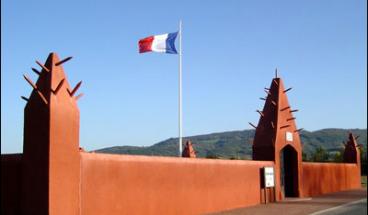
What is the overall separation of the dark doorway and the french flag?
27.4 feet

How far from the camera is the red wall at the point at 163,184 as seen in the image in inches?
604

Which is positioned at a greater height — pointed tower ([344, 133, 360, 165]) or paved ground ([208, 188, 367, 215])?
pointed tower ([344, 133, 360, 165])

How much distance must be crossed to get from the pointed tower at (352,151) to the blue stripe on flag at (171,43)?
25.1m

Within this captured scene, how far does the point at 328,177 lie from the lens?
37688 mm

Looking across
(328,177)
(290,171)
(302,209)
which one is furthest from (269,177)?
(328,177)

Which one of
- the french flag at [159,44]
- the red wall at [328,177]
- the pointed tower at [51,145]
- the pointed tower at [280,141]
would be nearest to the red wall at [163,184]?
the pointed tower at [51,145]

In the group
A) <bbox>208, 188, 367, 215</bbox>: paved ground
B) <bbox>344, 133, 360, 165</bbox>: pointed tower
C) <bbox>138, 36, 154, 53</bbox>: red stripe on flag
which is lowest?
<bbox>208, 188, 367, 215</bbox>: paved ground

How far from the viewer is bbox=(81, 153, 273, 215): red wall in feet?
50.4

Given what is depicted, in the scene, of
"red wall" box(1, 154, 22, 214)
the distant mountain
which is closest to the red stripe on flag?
"red wall" box(1, 154, 22, 214)

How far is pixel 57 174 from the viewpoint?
13.6 m

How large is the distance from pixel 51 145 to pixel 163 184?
19.5 feet

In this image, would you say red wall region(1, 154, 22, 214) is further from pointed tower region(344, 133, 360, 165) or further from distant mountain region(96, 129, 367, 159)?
distant mountain region(96, 129, 367, 159)

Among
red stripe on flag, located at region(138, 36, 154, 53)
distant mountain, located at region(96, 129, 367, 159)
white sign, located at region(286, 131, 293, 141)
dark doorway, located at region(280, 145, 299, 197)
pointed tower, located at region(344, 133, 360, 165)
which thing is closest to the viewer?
red stripe on flag, located at region(138, 36, 154, 53)

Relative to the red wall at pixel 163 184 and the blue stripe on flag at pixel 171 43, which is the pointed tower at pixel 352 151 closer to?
the red wall at pixel 163 184
